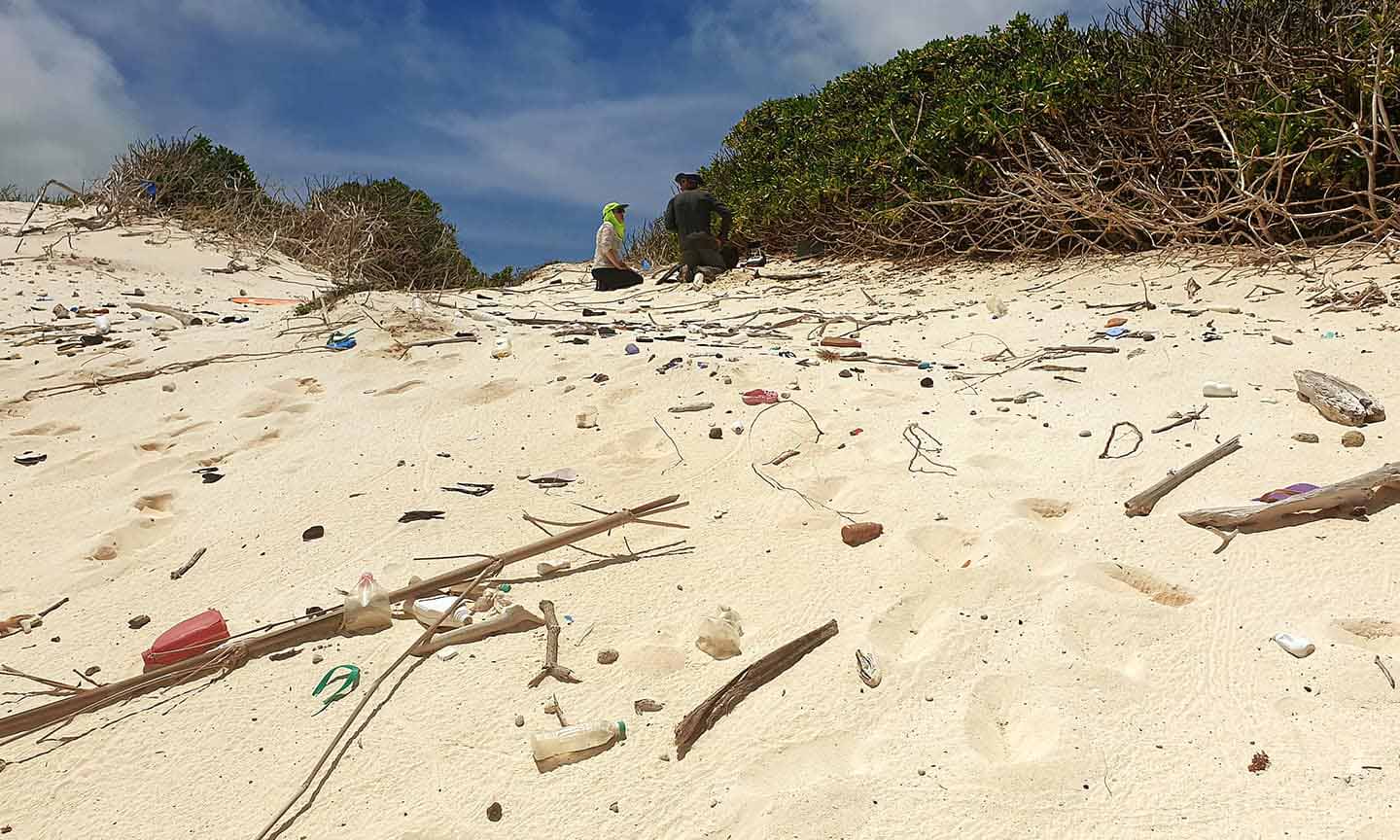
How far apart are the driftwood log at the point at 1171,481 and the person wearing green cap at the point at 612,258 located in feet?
23.8

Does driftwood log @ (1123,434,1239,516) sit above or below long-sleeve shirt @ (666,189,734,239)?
below

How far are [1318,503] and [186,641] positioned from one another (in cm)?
299

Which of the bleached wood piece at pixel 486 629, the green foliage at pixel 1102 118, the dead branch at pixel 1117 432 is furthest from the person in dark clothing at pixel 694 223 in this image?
the bleached wood piece at pixel 486 629

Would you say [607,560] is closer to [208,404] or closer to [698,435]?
[698,435]

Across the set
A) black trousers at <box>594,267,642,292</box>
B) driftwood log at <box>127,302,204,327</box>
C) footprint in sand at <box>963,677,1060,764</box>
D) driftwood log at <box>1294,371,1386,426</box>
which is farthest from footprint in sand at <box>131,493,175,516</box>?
black trousers at <box>594,267,642,292</box>

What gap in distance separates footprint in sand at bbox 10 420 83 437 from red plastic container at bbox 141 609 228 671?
2289 mm

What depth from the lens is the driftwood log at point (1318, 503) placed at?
215 cm

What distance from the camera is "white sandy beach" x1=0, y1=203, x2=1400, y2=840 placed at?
1504 mm

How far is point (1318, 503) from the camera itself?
84.7 inches

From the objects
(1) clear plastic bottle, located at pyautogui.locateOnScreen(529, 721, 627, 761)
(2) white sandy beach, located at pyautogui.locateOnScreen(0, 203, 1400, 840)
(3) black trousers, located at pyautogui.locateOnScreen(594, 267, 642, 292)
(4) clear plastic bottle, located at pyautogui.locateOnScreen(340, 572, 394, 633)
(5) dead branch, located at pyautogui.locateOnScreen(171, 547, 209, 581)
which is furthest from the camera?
(3) black trousers, located at pyautogui.locateOnScreen(594, 267, 642, 292)

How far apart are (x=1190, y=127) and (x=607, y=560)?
19.1 ft

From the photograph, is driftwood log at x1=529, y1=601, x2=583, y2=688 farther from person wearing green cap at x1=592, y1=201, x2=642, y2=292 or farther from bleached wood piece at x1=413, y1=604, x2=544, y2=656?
person wearing green cap at x1=592, y1=201, x2=642, y2=292

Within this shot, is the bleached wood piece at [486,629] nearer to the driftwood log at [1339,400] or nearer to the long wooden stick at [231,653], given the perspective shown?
the long wooden stick at [231,653]

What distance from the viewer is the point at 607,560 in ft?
7.63
